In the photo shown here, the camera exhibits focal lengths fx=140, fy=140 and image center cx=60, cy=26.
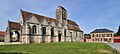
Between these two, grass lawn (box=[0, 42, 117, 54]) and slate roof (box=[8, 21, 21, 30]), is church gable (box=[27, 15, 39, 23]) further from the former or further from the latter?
grass lawn (box=[0, 42, 117, 54])

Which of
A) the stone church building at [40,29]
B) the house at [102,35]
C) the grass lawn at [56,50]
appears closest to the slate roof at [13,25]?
the stone church building at [40,29]

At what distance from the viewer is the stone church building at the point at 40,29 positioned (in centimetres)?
4158

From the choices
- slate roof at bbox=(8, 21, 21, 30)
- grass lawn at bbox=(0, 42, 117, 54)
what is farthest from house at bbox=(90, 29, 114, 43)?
grass lawn at bbox=(0, 42, 117, 54)

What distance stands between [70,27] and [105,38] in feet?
107

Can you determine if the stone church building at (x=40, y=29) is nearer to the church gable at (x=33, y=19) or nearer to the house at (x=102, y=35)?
the church gable at (x=33, y=19)

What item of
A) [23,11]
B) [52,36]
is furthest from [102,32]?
[23,11]

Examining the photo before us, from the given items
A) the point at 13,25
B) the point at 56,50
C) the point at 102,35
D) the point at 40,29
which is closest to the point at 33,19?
the point at 40,29

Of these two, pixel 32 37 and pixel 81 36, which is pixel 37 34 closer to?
pixel 32 37

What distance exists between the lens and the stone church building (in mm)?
41581

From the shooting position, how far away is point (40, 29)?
147ft

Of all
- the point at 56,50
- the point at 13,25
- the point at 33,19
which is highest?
the point at 33,19

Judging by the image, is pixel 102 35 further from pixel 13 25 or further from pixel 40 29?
pixel 13 25

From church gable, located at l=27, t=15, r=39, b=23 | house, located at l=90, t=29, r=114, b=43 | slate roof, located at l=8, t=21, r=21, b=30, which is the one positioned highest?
church gable, located at l=27, t=15, r=39, b=23

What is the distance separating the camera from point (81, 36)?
6806 centimetres
